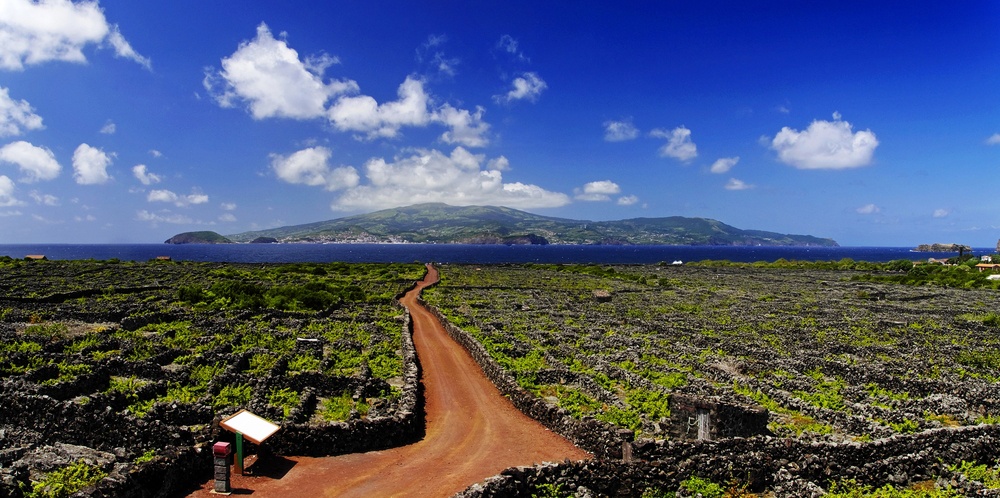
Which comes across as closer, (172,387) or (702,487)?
(702,487)

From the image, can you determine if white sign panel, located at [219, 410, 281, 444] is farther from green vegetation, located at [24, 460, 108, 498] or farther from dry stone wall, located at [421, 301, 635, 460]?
dry stone wall, located at [421, 301, 635, 460]

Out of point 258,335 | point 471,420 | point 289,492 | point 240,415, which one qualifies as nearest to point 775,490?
point 471,420

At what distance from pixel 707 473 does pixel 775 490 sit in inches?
74.0

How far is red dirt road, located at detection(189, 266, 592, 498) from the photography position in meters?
15.0

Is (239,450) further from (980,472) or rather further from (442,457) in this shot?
(980,472)

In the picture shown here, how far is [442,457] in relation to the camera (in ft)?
58.3

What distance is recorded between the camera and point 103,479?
39.5 feet

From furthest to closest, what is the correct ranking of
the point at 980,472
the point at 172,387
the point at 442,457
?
the point at 172,387 < the point at 442,457 < the point at 980,472

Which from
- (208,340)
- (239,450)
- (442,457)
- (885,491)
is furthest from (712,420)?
(208,340)

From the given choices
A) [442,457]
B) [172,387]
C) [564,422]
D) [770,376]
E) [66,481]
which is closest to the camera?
[66,481]

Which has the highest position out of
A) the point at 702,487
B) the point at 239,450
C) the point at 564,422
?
the point at 239,450

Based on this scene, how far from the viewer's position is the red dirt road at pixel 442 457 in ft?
49.2

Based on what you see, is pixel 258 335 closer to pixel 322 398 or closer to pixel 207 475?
pixel 322 398

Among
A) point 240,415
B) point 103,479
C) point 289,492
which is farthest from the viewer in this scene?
point 240,415
